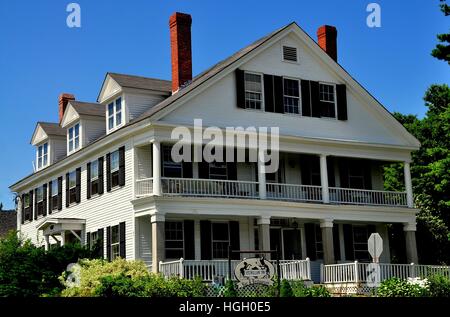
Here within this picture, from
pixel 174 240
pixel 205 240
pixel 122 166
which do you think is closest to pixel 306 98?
pixel 205 240

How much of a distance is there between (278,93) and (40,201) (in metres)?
15.9

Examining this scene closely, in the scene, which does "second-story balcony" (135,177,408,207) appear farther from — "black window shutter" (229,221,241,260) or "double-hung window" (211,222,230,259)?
"double-hung window" (211,222,230,259)

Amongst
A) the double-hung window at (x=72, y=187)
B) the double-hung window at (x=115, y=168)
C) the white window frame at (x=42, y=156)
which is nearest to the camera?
the double-hung window at (x=115, y=168)

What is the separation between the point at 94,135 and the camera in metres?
37.1

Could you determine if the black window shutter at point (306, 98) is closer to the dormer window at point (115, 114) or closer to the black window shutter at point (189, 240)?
the black window shutter at point (189, 240)

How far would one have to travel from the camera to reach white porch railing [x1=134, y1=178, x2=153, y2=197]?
29766 millimetres

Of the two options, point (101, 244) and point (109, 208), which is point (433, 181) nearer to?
point (109, 208)

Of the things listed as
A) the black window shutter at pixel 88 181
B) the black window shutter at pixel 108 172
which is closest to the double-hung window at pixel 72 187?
the black window shutter at pixel 88 181

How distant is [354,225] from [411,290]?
11.3 m

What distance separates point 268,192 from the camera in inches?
1292

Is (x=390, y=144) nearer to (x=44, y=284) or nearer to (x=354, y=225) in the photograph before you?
(x=354, y=225)

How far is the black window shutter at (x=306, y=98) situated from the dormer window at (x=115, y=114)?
8212 millimetres

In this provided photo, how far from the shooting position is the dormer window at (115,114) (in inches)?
1330

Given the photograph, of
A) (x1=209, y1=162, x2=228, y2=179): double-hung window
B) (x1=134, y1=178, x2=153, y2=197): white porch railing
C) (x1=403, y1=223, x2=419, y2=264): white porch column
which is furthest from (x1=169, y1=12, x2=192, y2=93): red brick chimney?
(x1=403, y1=223, x2=419, y2=264): white porch column
